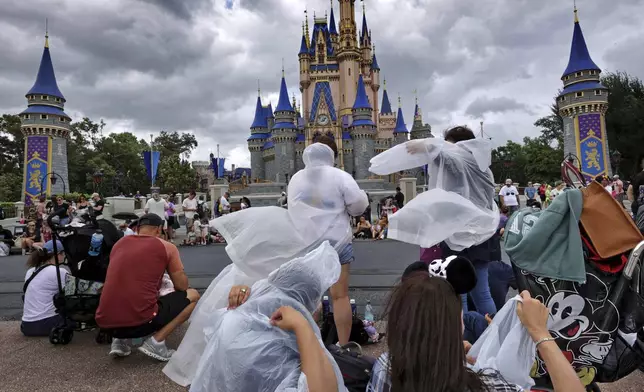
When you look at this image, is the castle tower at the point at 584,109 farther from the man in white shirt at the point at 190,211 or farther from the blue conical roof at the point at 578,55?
the man in white shirt at the point at 190,211

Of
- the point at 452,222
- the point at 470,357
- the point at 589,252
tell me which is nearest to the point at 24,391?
the point at 470,357

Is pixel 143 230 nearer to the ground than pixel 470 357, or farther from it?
farther from it

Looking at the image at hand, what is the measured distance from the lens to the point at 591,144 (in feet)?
84.0

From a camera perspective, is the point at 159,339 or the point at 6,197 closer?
the point at 159,339

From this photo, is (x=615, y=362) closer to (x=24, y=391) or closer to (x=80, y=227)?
(x=24, y=391)

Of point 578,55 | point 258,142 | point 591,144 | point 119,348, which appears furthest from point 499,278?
Result: point 258,142

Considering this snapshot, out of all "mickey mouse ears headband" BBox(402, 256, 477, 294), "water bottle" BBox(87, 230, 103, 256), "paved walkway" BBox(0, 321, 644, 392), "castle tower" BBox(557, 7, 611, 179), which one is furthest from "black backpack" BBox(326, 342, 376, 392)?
"castle tower" BBox(557, 7, 611, 179)

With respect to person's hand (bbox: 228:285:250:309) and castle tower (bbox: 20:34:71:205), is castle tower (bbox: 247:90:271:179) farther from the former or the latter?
person's hand (bbox: 228:285:250:309)

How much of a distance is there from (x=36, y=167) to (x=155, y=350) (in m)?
29.5

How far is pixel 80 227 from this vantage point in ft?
11.9

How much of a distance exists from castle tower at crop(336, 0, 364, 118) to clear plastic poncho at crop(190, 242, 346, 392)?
A: 144 ft

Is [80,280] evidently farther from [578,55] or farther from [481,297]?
[578,55]

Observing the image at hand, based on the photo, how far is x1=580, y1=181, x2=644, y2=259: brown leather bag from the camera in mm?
1784

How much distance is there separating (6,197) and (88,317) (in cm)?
3762
